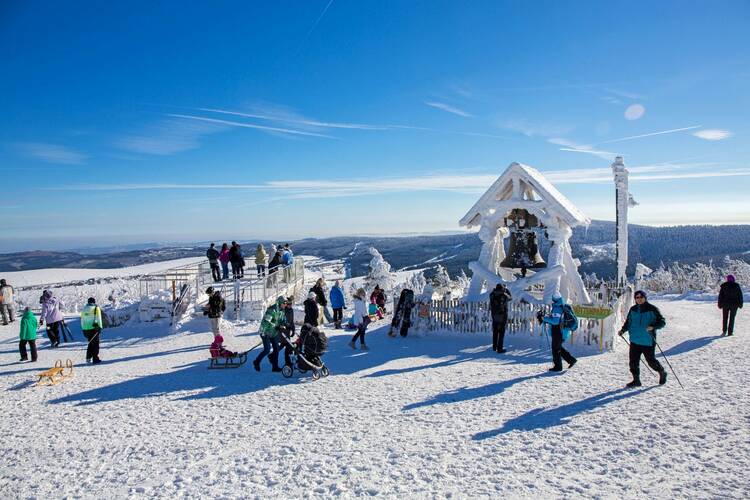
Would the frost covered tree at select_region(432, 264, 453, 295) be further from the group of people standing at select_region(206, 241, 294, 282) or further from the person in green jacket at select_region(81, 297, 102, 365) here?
the person in green jacket at select_region(81, 297, 102, 365)

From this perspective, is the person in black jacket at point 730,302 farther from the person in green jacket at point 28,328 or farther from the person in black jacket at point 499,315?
the person in green jacket at point 28,328

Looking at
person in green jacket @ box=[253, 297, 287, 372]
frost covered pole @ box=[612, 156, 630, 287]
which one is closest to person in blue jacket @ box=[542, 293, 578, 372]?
person in green jacket @ box=[253, 297, 287, 372]

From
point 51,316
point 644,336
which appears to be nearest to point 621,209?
point 644,336

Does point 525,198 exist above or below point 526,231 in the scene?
above

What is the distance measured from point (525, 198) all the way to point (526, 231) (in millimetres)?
1158

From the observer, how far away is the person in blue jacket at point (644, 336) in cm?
922

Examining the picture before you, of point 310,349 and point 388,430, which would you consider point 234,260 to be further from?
point 388,430

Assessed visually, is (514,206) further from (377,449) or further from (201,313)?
(201,313)

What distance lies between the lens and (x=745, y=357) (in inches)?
448

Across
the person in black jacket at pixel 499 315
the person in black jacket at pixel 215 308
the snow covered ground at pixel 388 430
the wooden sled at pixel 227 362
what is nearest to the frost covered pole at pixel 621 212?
the snow covered ground at pixel 388 430

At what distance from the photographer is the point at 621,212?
18750 mm

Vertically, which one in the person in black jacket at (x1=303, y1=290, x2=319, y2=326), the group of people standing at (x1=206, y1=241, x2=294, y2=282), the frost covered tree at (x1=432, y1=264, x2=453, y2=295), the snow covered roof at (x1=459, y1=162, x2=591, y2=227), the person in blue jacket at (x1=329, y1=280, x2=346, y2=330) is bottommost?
the frost covered tree at (x1=432, y1=264, x2=453, y2=295)

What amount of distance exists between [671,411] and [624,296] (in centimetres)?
793

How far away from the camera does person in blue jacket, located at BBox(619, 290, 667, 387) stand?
9219mm
